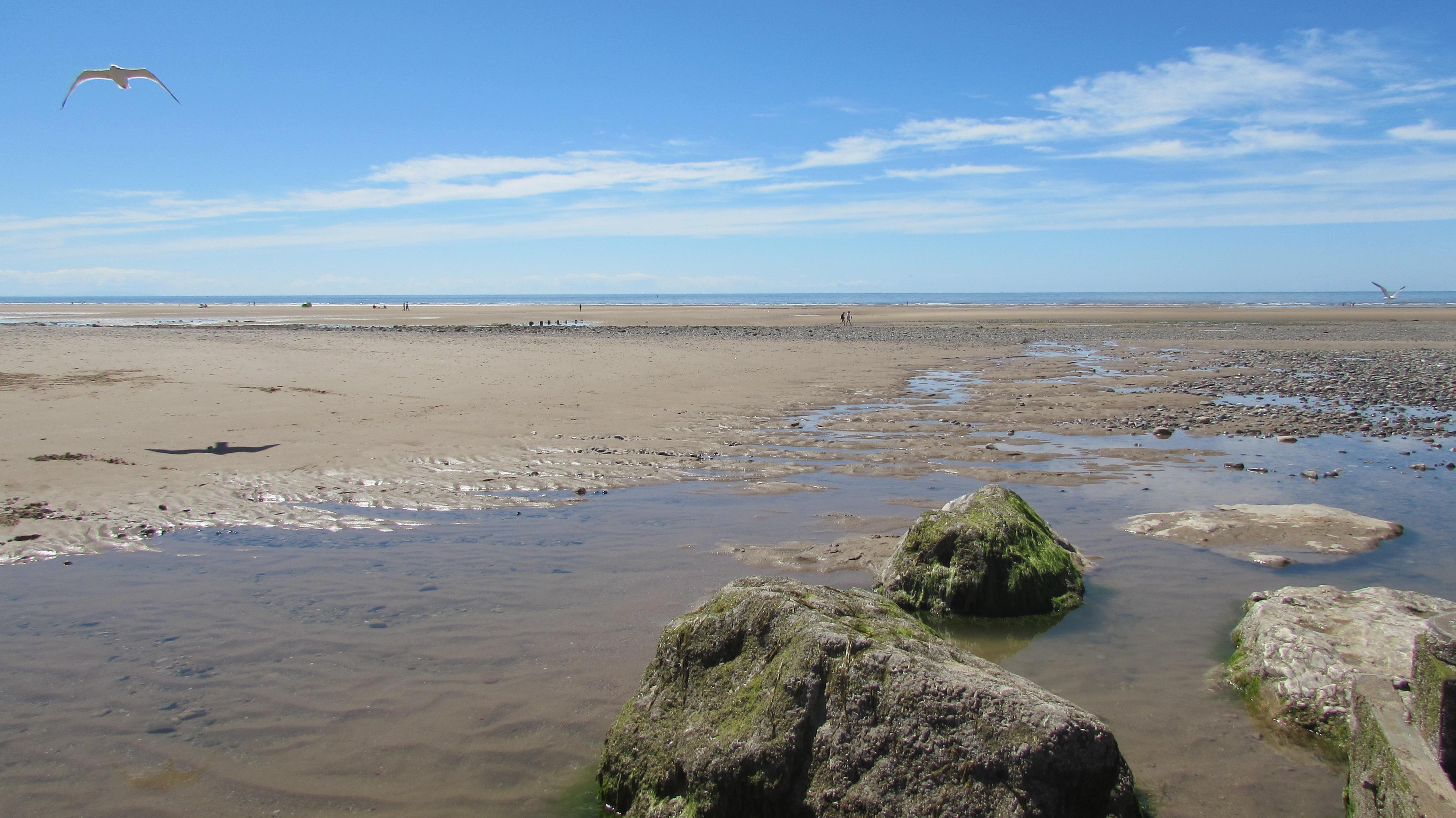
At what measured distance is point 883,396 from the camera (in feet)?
59.7

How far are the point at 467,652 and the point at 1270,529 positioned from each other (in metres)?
7.69

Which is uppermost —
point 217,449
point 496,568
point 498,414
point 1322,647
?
point 498,414

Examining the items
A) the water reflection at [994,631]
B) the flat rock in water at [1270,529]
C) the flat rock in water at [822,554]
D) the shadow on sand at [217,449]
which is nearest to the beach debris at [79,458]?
the shadow on sand at [217,449]

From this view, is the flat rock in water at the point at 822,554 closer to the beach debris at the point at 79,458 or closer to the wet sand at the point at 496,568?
the wet sand at the point at 496,568

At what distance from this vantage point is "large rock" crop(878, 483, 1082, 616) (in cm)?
640

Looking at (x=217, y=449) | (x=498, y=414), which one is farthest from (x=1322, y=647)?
(x=217, y=449)

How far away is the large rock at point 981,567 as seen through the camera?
640cm

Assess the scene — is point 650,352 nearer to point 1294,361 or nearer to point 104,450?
point 104,450

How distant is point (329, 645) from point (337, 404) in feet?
36.4

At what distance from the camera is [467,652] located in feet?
18.8

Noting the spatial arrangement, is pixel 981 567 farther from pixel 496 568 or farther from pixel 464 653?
pixel 496 568

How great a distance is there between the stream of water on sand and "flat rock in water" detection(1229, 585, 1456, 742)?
0.73ft

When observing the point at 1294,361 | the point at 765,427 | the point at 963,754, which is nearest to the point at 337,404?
the point at 765,427

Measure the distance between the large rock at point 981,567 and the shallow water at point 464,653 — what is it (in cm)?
25
